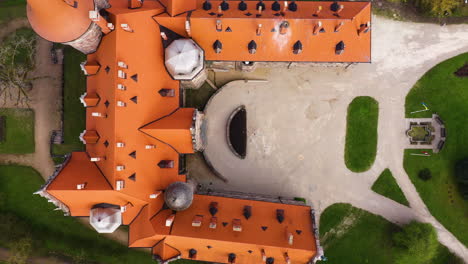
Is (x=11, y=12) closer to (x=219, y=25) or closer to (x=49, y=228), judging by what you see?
(x=49, y=228)

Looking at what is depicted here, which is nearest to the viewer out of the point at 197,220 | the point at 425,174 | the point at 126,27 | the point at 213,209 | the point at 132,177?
the point at 126,27

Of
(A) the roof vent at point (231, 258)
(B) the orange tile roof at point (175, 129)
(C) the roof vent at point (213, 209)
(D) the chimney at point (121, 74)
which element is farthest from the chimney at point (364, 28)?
(A) the roof vent at point (231, 258)

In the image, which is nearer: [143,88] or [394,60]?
[143,88]

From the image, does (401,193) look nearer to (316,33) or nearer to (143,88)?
(316,33)

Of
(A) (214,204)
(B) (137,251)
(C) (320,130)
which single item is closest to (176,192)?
(A) (214,204)

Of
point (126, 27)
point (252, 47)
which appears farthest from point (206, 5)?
point (126, 27)

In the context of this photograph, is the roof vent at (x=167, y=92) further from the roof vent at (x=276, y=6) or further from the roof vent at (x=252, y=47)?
the roof vent at (x=276, y=6)
